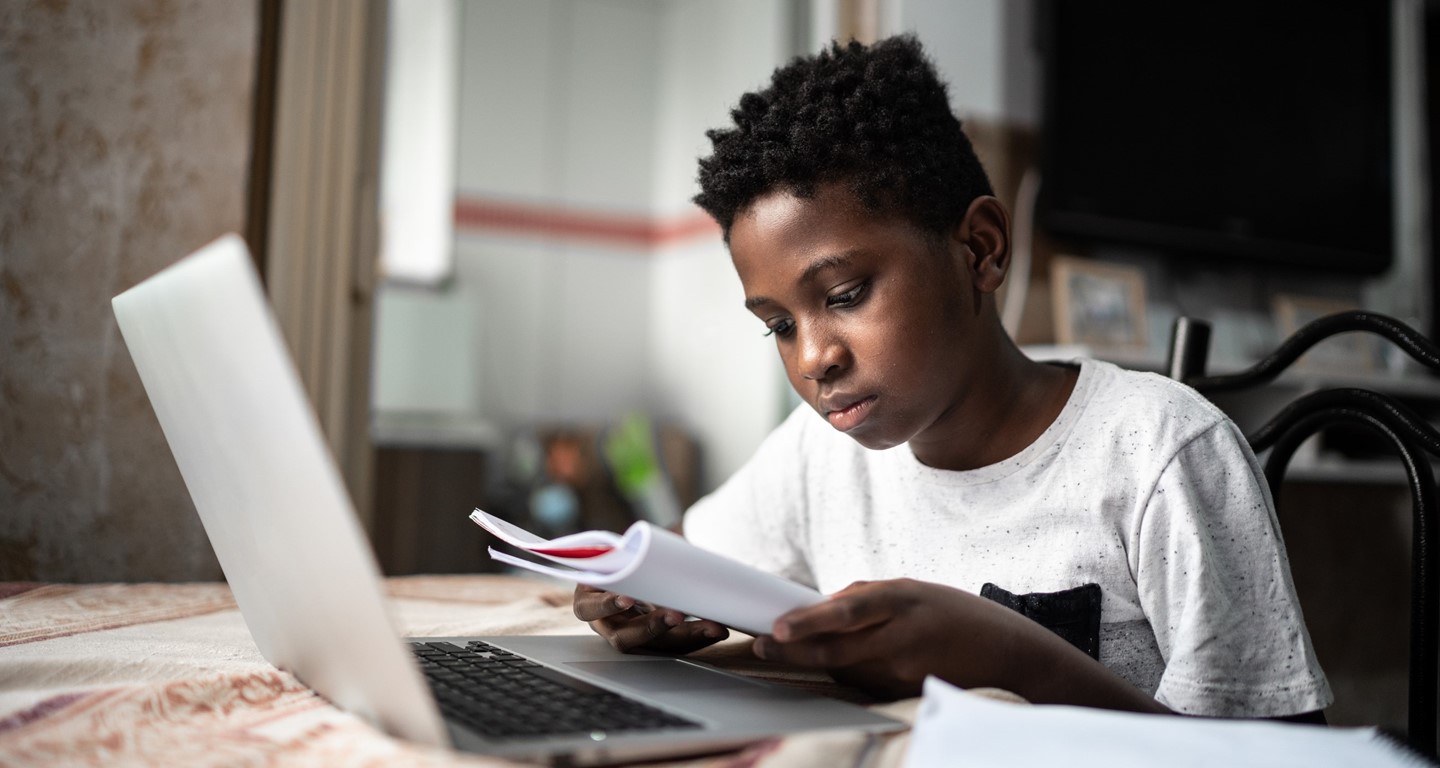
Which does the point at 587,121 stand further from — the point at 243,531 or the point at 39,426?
the point at 243,531

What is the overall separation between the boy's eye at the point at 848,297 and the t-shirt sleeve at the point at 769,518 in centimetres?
30

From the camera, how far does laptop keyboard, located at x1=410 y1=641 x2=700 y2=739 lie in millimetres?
470

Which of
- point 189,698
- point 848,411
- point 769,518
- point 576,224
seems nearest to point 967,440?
point 848,411

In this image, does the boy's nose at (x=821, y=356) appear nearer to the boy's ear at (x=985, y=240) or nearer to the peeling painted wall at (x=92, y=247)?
the boy's ear at (x=985, y=240)

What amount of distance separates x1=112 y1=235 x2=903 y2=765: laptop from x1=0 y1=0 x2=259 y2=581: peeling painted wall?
942 millimetres

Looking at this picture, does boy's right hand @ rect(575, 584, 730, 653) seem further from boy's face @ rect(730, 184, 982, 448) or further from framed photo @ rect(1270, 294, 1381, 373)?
framed photo @ rect(1270, 294, 1381, 373)

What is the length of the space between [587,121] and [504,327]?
915mm

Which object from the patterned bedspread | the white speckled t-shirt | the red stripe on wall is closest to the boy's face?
the white speckled t-shirt

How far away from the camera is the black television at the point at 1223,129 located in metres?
2.60

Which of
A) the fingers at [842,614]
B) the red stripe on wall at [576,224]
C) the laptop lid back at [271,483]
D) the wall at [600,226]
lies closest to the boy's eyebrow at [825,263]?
the fingers at [842,614]

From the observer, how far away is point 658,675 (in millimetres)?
654

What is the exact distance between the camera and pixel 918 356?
0.84 m

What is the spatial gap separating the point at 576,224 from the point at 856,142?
3.53 meters

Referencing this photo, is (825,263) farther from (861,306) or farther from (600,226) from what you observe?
(600,226)
